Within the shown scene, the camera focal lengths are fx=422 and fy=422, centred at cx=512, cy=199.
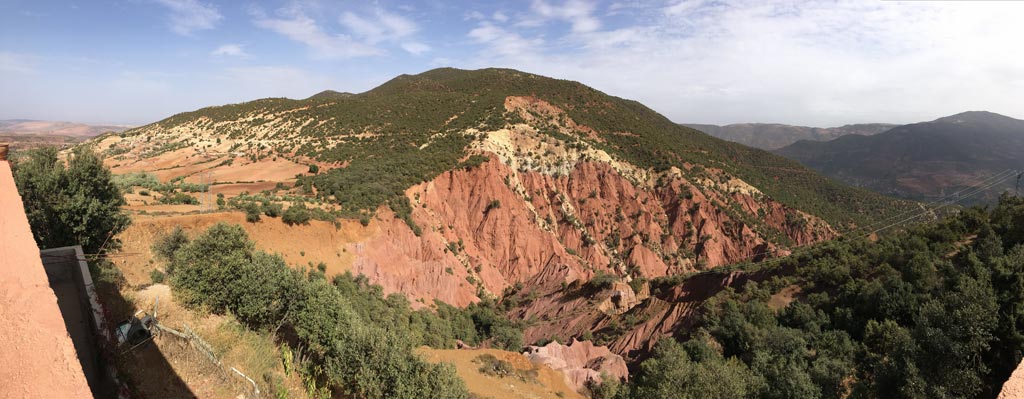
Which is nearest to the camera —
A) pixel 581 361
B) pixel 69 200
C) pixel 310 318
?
pixel 310 318

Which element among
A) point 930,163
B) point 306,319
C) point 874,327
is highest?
point 930,163

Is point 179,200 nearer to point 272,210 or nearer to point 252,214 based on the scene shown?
point 252,214

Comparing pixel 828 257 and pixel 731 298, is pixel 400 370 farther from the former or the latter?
pixel 828 257

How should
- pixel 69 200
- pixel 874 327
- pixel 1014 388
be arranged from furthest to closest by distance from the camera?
pixel 874 327
pixel 69 200
pixel 1014 388

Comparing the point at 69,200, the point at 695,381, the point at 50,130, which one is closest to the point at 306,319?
the point at 69,200

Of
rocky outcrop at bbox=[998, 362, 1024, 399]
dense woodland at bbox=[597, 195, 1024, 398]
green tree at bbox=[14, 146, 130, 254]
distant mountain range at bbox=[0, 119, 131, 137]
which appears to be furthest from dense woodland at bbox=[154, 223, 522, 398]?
distant mountain range at bbox=[0, 119, 131, 137]

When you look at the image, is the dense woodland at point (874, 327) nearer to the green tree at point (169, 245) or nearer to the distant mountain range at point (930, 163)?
the green tree at point (169, 245)

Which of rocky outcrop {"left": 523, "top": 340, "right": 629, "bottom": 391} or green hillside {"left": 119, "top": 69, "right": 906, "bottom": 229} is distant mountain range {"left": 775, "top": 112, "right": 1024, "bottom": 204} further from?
rocky outcrop {"left": 523, "top": 340, "right": 629, "bottom": 391}

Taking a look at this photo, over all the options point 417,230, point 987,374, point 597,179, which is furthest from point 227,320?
point 597,179
